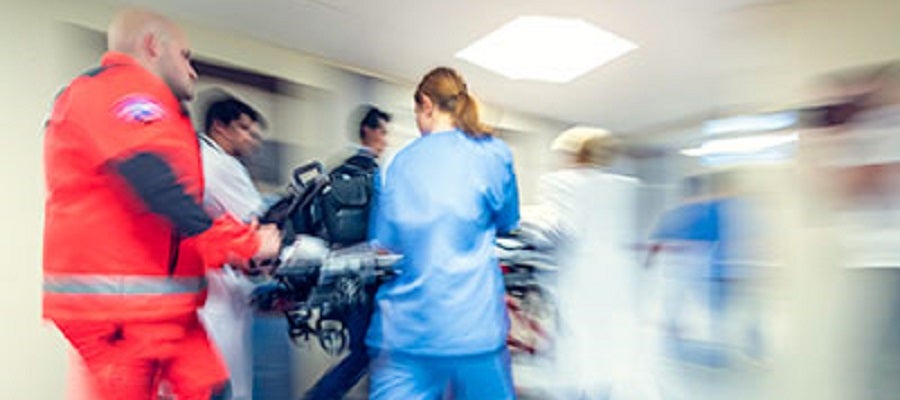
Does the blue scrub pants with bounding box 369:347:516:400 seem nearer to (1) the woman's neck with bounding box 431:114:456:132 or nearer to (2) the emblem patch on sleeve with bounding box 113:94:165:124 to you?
(1) the woman's neck with bounding box 431:114:456:132

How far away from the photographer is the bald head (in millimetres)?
829

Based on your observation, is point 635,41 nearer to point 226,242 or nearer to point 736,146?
point 736,146

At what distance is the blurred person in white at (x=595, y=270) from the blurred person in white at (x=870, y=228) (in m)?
0.53

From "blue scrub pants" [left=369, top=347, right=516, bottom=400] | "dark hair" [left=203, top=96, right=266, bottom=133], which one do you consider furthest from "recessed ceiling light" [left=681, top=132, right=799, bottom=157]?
"dark hair" [left=203, top=96, right=266, bottom=133]

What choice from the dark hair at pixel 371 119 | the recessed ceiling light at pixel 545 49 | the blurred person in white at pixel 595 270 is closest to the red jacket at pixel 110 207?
the dark hair at pixel 371 119

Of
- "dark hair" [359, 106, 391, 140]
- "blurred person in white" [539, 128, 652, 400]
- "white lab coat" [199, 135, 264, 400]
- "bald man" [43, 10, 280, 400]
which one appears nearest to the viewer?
"bald man" [43, 10, 280, 400]

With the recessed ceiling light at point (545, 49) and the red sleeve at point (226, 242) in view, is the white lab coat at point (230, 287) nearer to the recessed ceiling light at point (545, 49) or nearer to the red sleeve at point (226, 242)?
the red sleeve at point (226, 242)

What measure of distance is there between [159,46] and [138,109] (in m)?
0.15

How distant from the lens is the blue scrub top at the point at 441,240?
1.02 m

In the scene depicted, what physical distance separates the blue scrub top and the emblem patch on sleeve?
1.34 ft

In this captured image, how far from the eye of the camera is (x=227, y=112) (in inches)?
35.3

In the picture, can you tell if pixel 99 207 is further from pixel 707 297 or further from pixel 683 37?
pixel 707 297

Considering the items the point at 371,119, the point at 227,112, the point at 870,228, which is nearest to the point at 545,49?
the point at 371,119

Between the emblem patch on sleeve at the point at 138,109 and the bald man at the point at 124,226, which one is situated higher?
the emblem patch on sleeve at the point at 138,109
